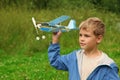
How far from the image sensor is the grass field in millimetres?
7699

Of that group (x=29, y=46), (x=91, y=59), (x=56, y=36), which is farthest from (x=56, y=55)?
(x=29, y=46)

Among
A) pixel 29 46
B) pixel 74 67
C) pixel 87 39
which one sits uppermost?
pixel 87 39

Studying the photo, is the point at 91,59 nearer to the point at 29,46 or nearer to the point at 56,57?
the point at 56,57

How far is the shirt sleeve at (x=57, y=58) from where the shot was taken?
357 cm

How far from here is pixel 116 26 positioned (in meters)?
13.3

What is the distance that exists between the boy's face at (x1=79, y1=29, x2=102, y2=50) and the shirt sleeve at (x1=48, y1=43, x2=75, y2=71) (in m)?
0.23

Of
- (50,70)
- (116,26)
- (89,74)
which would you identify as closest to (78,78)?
(89,74)

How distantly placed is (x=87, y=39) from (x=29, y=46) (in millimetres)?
6928

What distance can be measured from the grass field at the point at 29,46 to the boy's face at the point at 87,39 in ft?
12.4

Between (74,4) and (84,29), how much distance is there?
13391mm

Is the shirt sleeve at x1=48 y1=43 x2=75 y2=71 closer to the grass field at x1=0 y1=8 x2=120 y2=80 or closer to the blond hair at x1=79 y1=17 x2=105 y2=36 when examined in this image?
the blond hair at x1=79 y1=17 x2=105 y2=36

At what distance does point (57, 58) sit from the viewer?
3.61 meters

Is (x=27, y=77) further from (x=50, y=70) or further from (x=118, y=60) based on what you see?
(x=118, y=60)

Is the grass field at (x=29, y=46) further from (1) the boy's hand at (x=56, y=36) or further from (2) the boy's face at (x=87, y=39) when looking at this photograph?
(2) the boy's face at (x=87, y=39)
